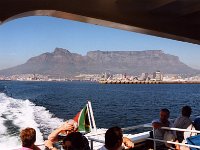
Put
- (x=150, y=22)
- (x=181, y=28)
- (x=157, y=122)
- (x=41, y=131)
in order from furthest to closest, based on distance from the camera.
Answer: (x=41, y=131) < (x=157, y=122) < (x=181, y=28) < (x=150, y=22)

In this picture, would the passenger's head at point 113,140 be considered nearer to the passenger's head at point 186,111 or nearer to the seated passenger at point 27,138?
the seated passenger at point 27,138

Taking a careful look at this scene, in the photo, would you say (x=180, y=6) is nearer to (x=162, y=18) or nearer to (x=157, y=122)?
(x=162, y=18)

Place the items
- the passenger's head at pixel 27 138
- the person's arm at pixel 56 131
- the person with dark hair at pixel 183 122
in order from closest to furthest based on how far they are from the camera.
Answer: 1. the passenger's head at pixel 27 138
2. the person's arm at pixel 56 131
3. the person with dark hair at pixel 183 122

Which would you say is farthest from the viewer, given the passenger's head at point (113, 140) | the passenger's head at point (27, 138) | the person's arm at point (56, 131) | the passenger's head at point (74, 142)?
the person's arm at point (56, 131)

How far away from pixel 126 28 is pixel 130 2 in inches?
19.4

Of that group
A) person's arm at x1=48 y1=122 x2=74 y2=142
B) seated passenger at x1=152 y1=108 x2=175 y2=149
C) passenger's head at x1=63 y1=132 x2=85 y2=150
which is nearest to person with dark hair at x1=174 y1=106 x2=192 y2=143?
seated passenger at x1=152 y1=108 x2=175 y2=149

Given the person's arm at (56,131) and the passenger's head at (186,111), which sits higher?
the passenger's head at (186,111)

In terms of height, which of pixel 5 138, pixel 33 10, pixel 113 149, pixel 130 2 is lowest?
pixel 5 138

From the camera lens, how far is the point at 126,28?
386 centimetres

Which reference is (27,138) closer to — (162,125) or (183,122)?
(162,125)

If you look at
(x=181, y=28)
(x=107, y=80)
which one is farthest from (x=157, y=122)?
(x=107, y=80)

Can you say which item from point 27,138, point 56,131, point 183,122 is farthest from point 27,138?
point 183,122

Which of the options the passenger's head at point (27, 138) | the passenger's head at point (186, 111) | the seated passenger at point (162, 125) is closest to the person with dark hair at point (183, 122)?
the passenger's head at point (186, 111)

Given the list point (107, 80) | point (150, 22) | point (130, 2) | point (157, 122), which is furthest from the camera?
point (107, 80)
